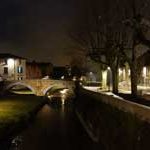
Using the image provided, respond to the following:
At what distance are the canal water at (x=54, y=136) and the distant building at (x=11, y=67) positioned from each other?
81.7 metres

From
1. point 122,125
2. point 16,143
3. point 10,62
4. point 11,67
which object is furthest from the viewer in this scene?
point 10,62

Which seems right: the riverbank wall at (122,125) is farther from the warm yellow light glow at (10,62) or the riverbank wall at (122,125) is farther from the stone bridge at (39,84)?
the warm yellow light glow at (10,62)

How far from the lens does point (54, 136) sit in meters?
56.7

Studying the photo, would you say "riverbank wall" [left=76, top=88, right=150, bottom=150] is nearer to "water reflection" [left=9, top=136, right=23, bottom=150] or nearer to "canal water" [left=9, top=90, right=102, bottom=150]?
"canal water" [left=9, top=90, right=102, bottom=150]

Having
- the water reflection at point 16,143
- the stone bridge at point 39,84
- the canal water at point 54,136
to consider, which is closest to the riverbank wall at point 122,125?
the canal water at point 54,136

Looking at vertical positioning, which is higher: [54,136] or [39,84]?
[39,84]

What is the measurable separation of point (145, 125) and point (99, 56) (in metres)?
45.0

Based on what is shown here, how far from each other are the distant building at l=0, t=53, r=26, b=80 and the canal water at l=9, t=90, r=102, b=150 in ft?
268

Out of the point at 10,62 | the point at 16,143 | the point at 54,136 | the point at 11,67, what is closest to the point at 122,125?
the point at 16,143

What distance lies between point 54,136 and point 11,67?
10855 centimetres

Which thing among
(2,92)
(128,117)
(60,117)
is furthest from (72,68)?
(128,117)

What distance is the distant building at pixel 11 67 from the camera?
160500 mm

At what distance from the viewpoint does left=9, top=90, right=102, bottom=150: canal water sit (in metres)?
46.8

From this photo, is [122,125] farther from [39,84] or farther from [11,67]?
[11,67]
